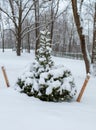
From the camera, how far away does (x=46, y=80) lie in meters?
7.34

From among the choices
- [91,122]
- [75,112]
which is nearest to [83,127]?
[91,122]

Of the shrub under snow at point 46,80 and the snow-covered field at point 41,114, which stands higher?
the shrub under snow at point 46,80

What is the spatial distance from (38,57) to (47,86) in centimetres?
102

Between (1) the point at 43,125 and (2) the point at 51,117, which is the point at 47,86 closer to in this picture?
(2) the point at 51,117

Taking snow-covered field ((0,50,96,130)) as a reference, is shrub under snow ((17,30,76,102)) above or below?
above

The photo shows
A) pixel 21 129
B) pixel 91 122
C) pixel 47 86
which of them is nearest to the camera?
pixel 21 129

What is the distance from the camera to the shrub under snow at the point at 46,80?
721 cm

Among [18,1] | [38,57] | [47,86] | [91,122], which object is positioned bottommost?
[91,122]

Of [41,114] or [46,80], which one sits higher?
[46,80]

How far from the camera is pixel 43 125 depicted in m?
5.28

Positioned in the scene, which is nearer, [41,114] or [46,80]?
[41,114]

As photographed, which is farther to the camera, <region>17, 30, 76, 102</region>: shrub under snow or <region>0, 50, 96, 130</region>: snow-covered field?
<region>17, 30, 76, 102</region>: shrub under snow

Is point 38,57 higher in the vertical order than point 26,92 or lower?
higher

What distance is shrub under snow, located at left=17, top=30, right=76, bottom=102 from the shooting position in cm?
721
